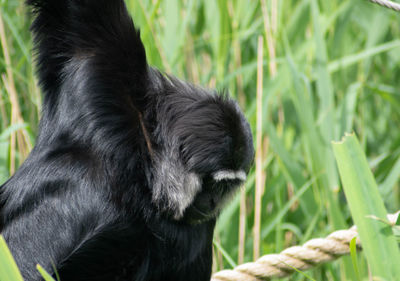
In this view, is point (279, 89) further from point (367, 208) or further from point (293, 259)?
point (367, 208)

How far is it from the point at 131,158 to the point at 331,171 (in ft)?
3.80

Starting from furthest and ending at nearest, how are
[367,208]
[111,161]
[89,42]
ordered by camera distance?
[89,42], [111,161], [367,208]

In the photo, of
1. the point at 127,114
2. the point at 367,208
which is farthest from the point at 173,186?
the point at 367,208

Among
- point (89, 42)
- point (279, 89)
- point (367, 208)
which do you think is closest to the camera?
point (367, 208)

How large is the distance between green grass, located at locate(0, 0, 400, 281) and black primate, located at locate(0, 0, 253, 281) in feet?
1.94

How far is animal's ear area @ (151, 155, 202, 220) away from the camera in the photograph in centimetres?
178

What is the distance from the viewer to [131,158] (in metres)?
1.74

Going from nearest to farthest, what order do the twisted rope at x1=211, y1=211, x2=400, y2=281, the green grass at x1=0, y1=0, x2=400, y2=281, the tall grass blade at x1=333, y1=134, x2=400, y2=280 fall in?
1. the tall grass blade at x1=333, y1=134, x2=400, y2=280
2. the twisted rope at x1=211, y1=211, x2=400, y2=281
3. the green grass at x1=0, y1=0, x2=400, y2=281

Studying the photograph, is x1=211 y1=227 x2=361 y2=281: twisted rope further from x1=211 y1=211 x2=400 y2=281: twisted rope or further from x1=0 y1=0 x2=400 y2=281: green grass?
x1=0 y1=0 x2=400 y2=281: green grass

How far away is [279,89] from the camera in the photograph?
295 cm

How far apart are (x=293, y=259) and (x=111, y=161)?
27.6 inches

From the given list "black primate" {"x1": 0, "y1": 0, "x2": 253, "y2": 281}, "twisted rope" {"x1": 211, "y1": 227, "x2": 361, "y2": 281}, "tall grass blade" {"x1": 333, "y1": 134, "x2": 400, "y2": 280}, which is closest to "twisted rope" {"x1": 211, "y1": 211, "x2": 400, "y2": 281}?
"twisted rope" {"x1": 211, "y1": 227, "x2": 361, "y2": 281}

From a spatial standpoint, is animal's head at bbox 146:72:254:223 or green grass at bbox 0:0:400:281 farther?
green grass at bbox 0:0:400:281

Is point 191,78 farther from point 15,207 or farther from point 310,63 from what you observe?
point 15,207
